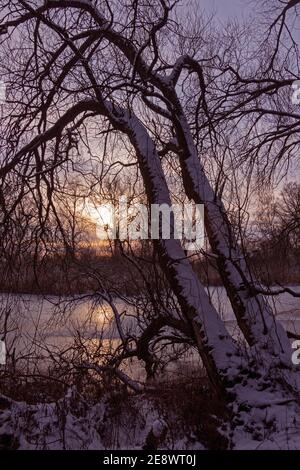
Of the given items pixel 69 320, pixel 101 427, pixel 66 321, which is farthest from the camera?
pixel 69 320

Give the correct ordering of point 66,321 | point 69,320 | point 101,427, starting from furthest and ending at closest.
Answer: point 69,320
point 66,321
point 101,427

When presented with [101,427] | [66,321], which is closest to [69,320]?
[66,321]

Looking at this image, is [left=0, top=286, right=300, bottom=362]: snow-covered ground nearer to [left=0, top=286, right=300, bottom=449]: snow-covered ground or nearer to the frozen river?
the frozen river

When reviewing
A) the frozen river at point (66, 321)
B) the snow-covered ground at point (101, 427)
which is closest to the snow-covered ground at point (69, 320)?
the frozen river at point (66, 321)

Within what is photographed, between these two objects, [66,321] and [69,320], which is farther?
[69,320]

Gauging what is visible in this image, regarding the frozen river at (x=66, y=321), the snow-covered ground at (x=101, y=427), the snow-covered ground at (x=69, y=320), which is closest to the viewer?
the snow-covered ground at (x=101, y=427)

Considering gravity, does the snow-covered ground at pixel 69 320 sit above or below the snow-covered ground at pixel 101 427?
above

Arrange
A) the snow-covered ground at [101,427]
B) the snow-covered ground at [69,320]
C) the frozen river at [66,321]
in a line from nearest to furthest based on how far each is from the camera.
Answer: the snow-covered ground at [101,427], the frozen river at [66,321], the snow-covered ground at [69,320]

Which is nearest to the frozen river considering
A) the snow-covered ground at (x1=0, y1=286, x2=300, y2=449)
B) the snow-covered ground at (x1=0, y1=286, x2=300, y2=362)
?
the snow-covered ground at (x1=0, y1=286, x2=300, y2=362)

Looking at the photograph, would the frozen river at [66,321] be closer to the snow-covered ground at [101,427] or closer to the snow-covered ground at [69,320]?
the snow-covered ground at [69,320]

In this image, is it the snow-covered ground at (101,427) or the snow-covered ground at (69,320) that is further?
the snow-covered ground at (69,320)

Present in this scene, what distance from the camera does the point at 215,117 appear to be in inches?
335

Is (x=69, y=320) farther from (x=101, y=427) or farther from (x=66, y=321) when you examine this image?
(x=101, y=427)
